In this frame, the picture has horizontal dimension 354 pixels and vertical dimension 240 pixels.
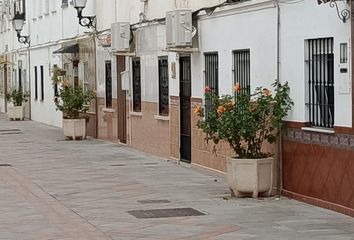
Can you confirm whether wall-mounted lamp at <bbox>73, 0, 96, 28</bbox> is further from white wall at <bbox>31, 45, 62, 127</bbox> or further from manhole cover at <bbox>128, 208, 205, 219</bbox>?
manhole cover at <bbox>128, 208, 205, 219</bbox>

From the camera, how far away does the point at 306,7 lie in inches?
501

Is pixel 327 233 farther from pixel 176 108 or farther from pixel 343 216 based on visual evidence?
A: pixel 176 108

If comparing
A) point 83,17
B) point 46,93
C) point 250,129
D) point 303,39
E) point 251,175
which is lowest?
point 251,175

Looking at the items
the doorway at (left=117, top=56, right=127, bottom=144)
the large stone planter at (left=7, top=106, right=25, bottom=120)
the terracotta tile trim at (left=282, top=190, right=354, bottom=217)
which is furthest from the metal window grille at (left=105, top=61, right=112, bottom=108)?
the large stone planter at (left=7, top=106, right=25, bottom=120)

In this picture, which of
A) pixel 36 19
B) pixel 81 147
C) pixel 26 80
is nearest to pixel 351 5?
pixel 81 147

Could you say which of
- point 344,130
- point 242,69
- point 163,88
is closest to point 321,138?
point 344,130

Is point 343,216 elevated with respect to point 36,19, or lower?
lower

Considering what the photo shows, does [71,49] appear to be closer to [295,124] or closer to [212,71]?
[212,71]

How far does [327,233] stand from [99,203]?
418 cm

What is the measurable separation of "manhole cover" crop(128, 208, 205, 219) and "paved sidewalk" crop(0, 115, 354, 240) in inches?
5.6

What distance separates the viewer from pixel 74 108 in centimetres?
2698

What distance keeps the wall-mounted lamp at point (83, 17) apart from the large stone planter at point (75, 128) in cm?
296

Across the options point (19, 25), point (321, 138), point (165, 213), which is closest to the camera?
point (321, 138)

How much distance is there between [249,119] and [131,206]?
2.16m
